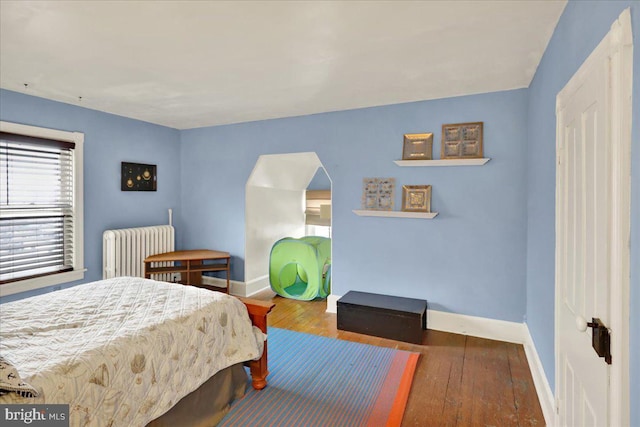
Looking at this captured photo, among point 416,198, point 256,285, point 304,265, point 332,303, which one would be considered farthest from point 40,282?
point 416,198

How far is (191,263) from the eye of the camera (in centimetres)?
457

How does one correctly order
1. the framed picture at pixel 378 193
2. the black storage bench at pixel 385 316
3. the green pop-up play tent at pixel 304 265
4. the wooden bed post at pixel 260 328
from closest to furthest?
1. the wooden bed post at pixel 260 328
2. the black storage bench at pixel 385 316
3. the framed picture at pixel 378 193
4. the green pop-up play tent at pixel 304 265

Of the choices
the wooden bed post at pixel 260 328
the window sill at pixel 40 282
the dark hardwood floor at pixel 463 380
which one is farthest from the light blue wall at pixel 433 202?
the window sill at pixel 40 282

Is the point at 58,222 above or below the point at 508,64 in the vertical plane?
below

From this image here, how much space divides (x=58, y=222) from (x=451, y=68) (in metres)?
4.07

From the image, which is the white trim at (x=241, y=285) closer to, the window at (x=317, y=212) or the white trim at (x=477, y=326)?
the window at (x=317, y=212)

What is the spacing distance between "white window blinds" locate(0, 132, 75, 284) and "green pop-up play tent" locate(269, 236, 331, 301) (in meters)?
2.29

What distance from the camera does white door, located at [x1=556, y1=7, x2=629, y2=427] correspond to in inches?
40.5

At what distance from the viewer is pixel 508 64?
8.36 ft

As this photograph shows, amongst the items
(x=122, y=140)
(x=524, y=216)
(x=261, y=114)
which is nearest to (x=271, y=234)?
(x=261, y=114)

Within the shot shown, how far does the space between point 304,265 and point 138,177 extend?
2.37m

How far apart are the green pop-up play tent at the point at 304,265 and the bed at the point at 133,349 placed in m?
1.94

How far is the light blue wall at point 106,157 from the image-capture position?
336 centimetres

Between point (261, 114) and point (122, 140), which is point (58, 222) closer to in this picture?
point (122, 140)
